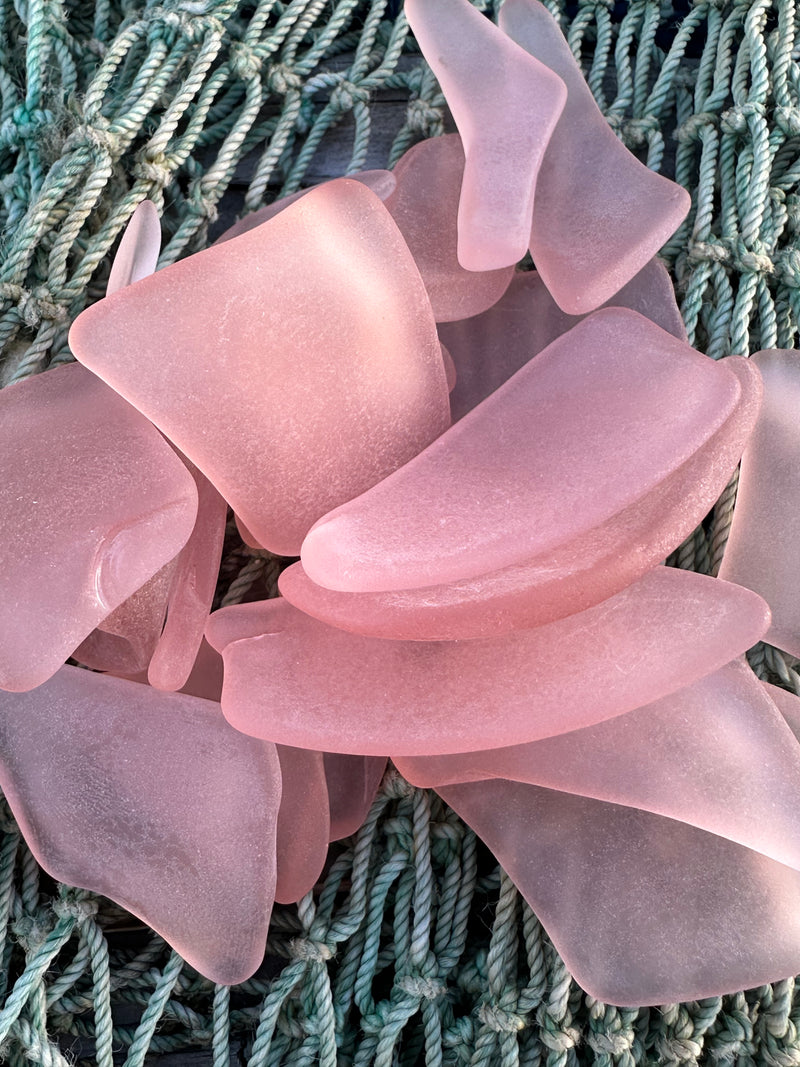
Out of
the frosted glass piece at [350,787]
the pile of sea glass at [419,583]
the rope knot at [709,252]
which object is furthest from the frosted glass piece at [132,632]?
the rope knot at [709,252]

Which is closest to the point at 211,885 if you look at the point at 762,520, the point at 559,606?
the point at 559,606

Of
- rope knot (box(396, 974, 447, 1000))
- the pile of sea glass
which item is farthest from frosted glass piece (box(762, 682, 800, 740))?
rope knot (box(396, 974, 447, 1000))

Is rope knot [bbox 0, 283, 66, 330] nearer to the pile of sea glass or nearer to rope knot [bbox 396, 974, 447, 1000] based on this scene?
the pile of sea glass

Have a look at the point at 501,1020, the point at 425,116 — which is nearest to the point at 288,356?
the point at 425,116

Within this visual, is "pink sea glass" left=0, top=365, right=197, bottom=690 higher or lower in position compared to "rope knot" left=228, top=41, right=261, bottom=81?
lower

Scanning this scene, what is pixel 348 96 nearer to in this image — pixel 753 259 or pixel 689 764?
pixel 753 259

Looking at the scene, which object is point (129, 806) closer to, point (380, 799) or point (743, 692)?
point (380, 799)

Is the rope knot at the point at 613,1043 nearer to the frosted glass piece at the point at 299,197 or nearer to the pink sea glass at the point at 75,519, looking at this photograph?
the pink sea glass at the point at 75,519
